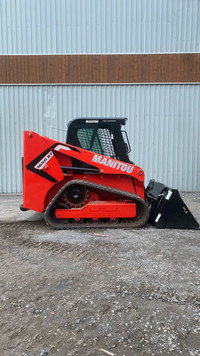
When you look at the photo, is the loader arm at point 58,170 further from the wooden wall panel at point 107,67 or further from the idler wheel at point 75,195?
the wooden wall panel at point 107,67

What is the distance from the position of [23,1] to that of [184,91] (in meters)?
5.94

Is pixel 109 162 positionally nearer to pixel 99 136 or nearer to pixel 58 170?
pixel 99 136

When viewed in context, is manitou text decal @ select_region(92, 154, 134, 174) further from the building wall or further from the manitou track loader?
the building wall

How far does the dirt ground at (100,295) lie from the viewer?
229 cm

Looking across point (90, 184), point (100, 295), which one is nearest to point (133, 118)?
point (90, 184)

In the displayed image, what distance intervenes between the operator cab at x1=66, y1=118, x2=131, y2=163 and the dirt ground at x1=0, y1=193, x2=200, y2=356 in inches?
66.4

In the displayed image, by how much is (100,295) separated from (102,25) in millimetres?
8508

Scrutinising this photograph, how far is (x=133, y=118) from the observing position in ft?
30.5

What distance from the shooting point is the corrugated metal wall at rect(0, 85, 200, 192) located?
9.15 meters

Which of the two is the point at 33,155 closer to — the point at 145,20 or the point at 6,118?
the point at 6,118

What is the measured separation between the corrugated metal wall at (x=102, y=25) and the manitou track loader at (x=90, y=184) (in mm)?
4795

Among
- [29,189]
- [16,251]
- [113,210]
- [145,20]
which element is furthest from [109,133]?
[145,20]

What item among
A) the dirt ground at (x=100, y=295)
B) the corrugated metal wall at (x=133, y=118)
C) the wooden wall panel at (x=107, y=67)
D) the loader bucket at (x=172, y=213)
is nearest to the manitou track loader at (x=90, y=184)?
the loader bucket at (x=172, y=213)

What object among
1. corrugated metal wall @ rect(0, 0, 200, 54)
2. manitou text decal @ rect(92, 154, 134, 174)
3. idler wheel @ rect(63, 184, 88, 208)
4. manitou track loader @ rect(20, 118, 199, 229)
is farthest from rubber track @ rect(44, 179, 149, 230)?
corrugated metal wall @ rect(0, 0, 200, 54)
